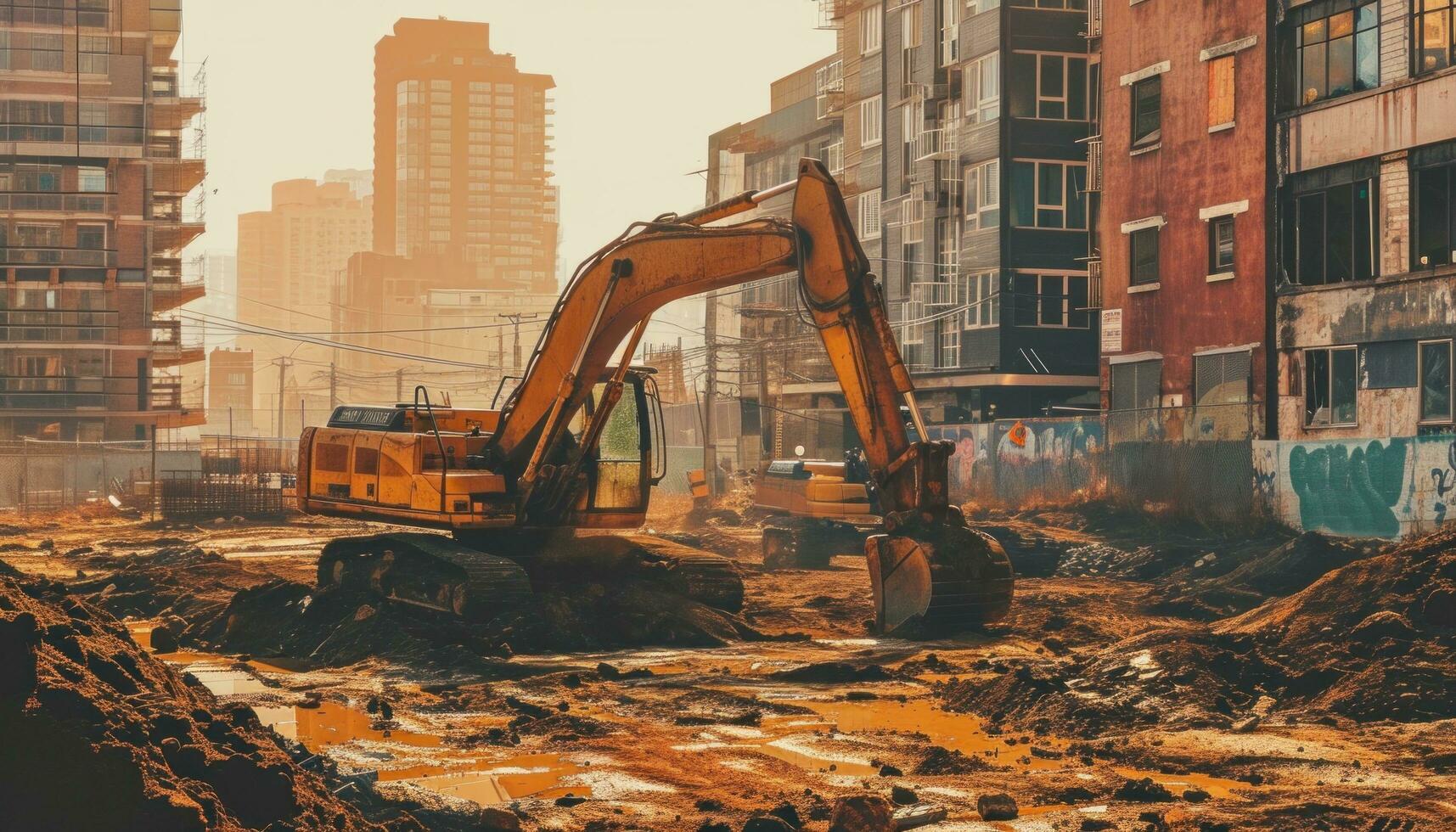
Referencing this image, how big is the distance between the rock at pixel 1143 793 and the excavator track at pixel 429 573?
31.0ft

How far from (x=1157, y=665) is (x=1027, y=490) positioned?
2883 cm

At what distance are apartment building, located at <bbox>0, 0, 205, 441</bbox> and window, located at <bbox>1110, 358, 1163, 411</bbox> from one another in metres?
51.0

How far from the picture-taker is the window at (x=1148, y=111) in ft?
130

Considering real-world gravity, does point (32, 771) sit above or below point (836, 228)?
below

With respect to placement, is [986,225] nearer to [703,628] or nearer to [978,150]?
[978,150]

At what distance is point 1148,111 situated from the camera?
40.2 m

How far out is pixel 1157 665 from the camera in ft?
47.4

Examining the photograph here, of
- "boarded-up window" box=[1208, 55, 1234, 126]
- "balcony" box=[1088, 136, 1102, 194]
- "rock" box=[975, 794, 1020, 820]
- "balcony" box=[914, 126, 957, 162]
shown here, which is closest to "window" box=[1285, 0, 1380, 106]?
"boarded-up window" box=[1208, 55, 1234, 126]

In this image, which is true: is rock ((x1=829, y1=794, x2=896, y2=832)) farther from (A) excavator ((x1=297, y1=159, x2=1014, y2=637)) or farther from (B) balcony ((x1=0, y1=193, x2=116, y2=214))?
(B) balcony ((x1=0, y1=193, x2=116, y2=214))

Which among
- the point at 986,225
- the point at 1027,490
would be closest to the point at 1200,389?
the point at 1027,490

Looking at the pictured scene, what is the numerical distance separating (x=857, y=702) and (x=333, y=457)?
8974mm

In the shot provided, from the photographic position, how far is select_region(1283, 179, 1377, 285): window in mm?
32625

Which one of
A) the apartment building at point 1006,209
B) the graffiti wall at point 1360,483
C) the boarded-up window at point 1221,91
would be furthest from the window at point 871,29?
the graffiti wall at point 1360,483

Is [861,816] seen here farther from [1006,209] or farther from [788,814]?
[1006,209]
